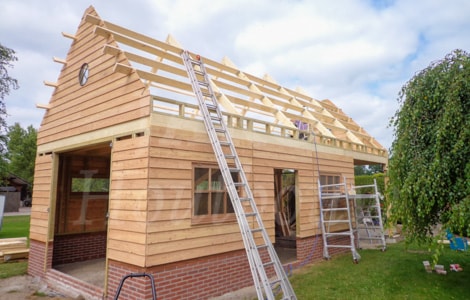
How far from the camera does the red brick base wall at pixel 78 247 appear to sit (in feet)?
28.0

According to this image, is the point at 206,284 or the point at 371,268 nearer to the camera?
the point at 206,284

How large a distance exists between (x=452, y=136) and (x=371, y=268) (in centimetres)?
443

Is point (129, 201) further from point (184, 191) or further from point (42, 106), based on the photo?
point (42, 106)

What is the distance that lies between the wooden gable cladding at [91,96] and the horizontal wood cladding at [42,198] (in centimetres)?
65

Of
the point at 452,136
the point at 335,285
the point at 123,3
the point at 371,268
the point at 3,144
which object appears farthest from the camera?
the point at 3,144

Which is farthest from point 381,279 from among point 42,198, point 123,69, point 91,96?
point 42,198

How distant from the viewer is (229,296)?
6066 mm

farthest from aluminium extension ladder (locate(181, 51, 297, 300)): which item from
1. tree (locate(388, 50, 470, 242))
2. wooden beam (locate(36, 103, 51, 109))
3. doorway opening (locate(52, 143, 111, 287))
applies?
wooden beam (locate(36, 103, 51, 109))

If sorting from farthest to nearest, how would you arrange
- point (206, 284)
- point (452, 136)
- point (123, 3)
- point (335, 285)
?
point (123, 3), point (335, 285), point (206, 284), point (452, 136)

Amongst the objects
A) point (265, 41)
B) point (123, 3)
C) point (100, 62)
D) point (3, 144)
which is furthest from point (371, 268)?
point (3, 144)

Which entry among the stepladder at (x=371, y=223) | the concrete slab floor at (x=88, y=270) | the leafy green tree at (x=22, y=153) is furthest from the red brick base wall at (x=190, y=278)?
the leafy green tree at (x=22, y=153)

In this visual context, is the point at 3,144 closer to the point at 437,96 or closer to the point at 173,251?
the point at 173,251

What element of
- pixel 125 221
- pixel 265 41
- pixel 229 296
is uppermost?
pixel 265 41

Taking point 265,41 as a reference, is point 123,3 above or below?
below
